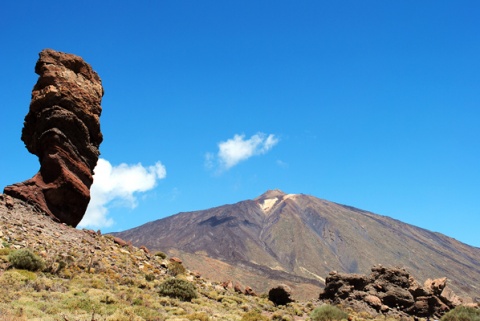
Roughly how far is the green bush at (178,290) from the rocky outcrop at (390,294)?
48.0ft

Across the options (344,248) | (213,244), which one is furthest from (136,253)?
(344,248)

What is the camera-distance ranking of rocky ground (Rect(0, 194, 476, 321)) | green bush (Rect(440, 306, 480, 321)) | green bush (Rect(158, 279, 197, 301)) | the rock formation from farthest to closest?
green bush (Rect(440, 306, 480, 321))
the rock formation
green bush (Rect(158, 279, 197, 301))
rocky ground (Rect(0, 194, 476, 321))

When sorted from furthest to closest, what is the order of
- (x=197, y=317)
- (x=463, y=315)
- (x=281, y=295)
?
1. (x=281, y=295)
2. (x=463, y=315)
3. (x=197, y=317)

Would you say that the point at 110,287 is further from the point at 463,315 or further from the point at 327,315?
the point at 463,315

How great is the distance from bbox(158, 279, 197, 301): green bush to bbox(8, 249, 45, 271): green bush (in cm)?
600

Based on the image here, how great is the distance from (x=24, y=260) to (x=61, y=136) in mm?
9242

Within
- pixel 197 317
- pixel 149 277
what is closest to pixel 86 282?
pixel 149 277

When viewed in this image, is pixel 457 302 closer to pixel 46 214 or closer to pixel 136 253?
pixel 136 253

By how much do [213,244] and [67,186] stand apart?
6436 inches

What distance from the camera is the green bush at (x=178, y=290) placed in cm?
1983

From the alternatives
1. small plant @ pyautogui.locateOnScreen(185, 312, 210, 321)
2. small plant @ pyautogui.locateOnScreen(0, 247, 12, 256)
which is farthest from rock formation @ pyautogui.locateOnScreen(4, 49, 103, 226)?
small plant @ pyautogui.locateOnScreen(185, 312, 210, 321)

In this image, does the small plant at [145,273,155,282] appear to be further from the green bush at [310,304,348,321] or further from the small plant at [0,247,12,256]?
the green bush at [310,304,348,321]

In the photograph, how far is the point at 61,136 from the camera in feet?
77.5

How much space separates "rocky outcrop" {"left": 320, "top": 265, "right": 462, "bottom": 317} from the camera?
29.6 meters
